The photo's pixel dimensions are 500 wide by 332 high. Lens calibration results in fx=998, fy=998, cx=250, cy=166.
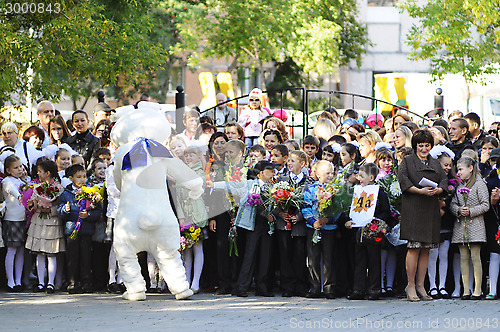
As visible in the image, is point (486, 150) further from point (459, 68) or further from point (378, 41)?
point (378, 41)

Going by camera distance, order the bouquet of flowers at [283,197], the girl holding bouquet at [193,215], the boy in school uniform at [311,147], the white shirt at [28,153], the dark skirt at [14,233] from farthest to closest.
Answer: the white shirt at [28,153] < the boy in school uniform at [311,147] < the dark skirt at [14,233] < the girl holding bouquet at [193,215] < the bouquet of flowers at [283,197]

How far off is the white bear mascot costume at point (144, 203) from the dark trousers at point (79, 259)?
195 centimetres

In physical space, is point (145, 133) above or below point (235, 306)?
above

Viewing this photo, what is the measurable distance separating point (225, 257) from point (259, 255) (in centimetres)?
45

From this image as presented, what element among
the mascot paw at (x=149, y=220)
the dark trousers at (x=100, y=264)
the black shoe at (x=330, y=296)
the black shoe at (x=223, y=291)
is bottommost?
the black shoe at (x=330, y=296)

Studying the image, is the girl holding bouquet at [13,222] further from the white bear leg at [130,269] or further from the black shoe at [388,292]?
the black shoe at [388,292]

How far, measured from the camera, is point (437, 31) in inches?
1040

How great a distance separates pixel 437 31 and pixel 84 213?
53.7ft

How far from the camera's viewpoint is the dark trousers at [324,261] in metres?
11.9

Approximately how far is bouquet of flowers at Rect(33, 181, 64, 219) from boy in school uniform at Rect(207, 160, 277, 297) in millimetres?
2053

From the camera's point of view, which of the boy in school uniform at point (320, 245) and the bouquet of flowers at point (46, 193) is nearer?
the boy in school uniform at point (320, 245)

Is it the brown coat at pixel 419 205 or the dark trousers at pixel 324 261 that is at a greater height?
the brown coat at pixel 419 205

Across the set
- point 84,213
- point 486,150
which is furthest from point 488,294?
point 84,213

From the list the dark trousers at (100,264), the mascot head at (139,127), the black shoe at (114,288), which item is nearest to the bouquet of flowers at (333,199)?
the mascot head at (139,127)
